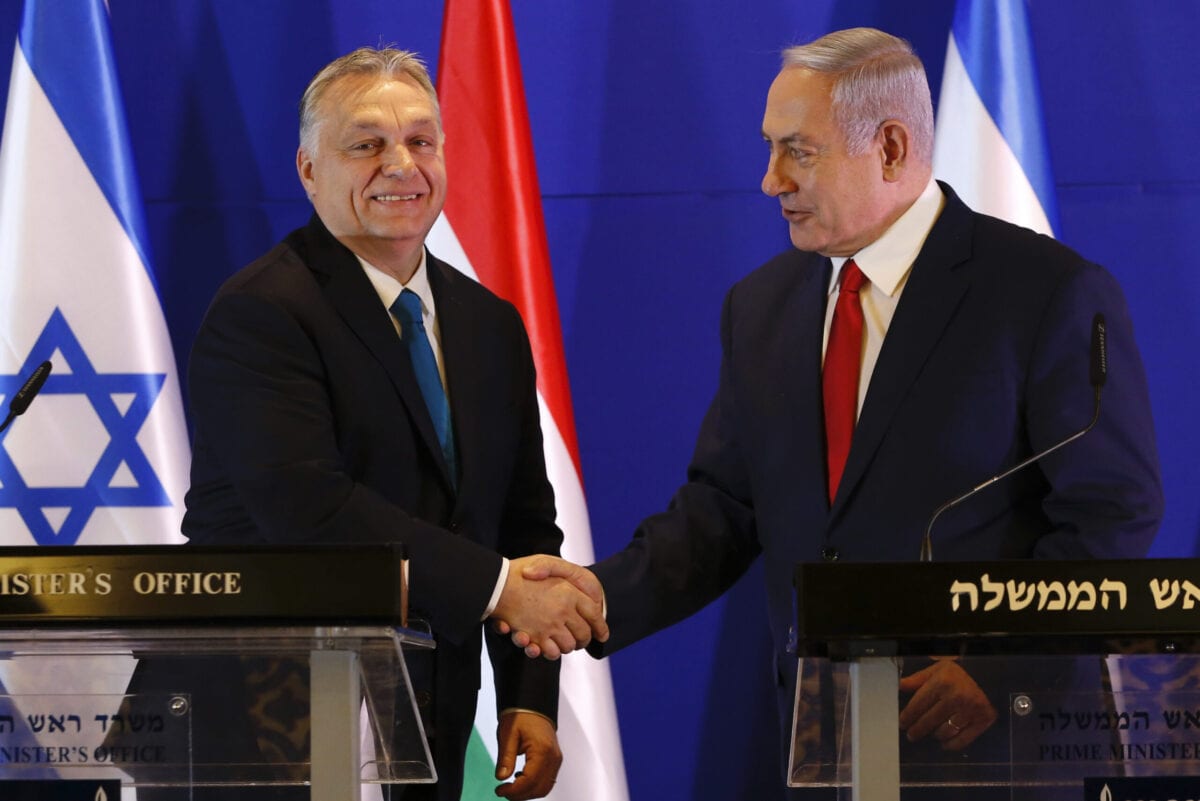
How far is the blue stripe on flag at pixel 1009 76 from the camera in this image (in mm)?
3623

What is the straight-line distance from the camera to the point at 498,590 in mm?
2568

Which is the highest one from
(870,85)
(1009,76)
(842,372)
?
(1009,76)

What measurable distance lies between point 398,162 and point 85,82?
130cm

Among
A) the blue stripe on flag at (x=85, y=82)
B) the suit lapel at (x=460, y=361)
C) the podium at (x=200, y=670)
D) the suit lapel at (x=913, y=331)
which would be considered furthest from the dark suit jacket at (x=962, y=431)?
the blue stripe on flag at (x=85, y=82)

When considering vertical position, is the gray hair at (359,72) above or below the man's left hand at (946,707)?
above

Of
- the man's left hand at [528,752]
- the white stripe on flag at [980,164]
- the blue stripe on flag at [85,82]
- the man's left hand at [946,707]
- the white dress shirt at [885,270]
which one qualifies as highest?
the blue stripe on flag at [85,82]

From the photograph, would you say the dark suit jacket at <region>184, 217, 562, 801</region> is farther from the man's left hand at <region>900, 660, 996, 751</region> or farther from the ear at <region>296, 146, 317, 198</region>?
the man's left hand at <region>900, 660, 996, 751</region>

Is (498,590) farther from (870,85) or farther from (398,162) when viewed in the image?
(870,85)

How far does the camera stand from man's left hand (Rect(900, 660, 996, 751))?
1.73m

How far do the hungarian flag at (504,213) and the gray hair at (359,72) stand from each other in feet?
2.66

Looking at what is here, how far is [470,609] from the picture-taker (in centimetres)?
252

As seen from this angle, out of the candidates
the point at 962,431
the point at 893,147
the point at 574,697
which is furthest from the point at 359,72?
the point at 574,697

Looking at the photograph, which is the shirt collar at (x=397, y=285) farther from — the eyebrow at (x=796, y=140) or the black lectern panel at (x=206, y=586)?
the black lectern panel at (x=206, y=586)

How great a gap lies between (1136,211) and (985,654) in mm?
2478
